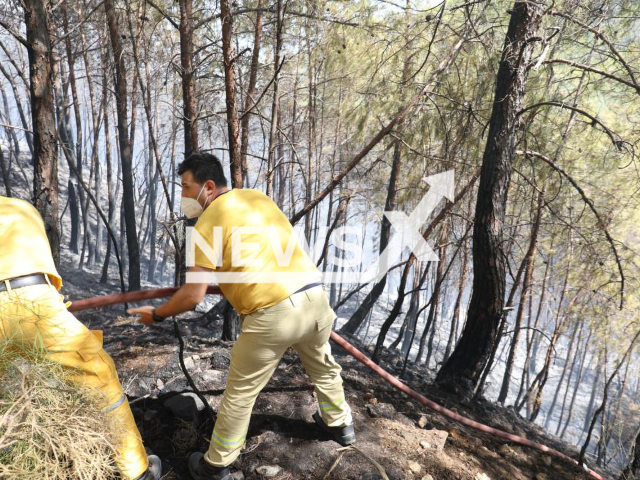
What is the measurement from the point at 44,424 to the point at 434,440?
2.25m

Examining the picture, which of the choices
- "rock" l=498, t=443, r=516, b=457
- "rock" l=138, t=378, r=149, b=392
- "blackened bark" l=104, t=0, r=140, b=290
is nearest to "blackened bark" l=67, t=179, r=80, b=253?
"blackened bark" l=104, t=0, r=140, b=290

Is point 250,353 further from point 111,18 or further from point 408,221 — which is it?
point 111,18

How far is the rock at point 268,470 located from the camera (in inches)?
81.0

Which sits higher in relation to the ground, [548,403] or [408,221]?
[408,221]

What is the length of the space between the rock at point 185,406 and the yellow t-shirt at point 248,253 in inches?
38.2

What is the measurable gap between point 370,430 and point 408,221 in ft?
13.9

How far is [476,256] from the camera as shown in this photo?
3.72 m

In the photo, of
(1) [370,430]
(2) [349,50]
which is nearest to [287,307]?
(1) [370,430]

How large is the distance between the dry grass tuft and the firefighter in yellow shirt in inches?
17.7

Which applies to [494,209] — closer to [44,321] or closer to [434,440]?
[434,440]

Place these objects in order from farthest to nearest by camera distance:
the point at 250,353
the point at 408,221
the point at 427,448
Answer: the point at 408,221, the point at 427,448, the point at 250,353

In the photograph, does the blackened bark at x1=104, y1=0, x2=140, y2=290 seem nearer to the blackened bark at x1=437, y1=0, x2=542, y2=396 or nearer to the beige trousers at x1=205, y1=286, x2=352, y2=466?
the blackened bark at x1=437, y1=0, x2=542, y2=396

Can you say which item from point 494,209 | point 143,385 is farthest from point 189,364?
point 494,209

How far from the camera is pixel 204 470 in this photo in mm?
1932
